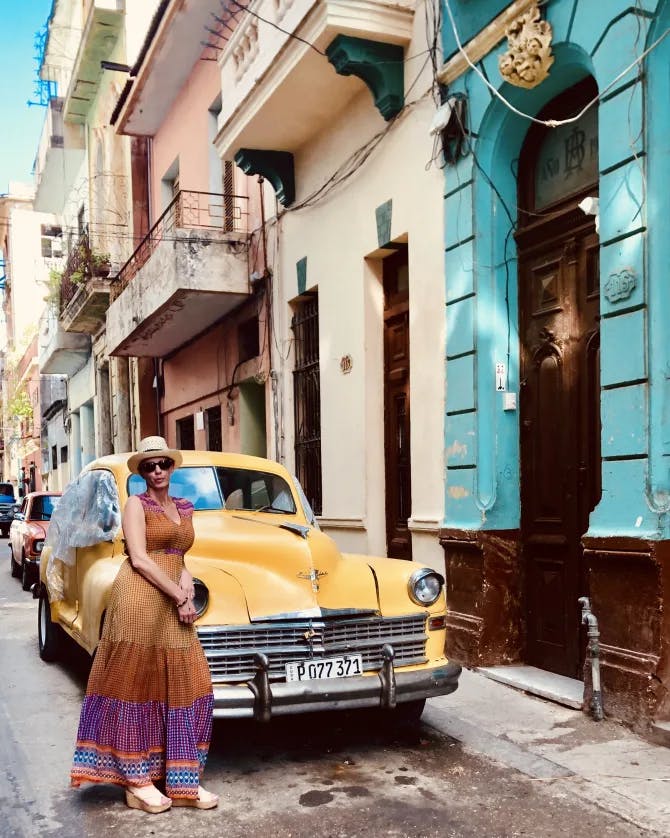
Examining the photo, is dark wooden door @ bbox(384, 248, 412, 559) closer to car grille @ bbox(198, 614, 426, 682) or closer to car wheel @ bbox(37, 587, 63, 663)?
car wheel @ bbox(37, 587, 63, 663)

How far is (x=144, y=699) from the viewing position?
4.25 m

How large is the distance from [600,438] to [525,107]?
9.09 feet

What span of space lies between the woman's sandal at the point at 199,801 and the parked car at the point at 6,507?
23.4 metres

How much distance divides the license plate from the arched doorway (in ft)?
7.67

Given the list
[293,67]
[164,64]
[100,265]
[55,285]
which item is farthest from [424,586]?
[55,285]

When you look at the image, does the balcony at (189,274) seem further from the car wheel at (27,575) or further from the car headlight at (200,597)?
the car headlight at (200,597)

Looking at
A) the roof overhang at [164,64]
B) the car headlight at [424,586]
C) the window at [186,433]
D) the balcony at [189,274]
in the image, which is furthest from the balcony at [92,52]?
the car headlight at [424,586]

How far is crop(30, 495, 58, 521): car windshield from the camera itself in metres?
13.9

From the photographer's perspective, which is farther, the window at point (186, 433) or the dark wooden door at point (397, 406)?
the window at point (186, 433)

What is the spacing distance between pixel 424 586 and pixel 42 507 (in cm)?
1007

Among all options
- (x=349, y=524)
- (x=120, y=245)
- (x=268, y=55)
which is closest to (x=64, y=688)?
(x=349, y=524)

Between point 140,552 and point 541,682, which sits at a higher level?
point 140,552

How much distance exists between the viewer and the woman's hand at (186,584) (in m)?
4.37

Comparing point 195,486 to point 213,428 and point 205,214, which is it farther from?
point 213,428
